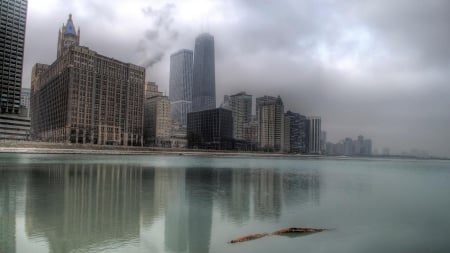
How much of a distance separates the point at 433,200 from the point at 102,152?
6047 inches

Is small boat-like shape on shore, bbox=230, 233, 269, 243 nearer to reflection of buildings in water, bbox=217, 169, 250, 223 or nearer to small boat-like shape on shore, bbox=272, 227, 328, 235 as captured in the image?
small boat-like shape on shore, bbox=272, 227, 328, 235

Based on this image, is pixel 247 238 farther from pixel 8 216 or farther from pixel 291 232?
pixel 8 216

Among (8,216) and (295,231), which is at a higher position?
(8,216)

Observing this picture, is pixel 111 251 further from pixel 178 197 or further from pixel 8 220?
pixel 178 197

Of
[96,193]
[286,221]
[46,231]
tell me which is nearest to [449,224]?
[286,221]

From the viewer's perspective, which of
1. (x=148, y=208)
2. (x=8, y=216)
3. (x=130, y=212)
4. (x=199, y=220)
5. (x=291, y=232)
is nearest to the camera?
(x=291, y=232)

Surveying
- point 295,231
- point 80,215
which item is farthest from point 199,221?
point 80,215

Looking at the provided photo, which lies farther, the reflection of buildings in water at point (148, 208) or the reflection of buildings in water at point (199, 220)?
the reflection of buildings in water at point (148, 208)

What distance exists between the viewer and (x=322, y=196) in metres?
38.3

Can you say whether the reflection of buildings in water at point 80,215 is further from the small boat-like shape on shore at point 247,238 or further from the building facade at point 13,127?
the building facade at point 13,127

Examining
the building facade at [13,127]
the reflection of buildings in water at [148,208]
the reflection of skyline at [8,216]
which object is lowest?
the reflection of buildings in water at [148,208]

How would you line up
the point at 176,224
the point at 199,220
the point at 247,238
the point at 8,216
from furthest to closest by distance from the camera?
1. the point at 199,220
2. the point at 8,216
3. the point at 176,224
4. the point at 247,238

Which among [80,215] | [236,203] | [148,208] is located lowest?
[236,203]

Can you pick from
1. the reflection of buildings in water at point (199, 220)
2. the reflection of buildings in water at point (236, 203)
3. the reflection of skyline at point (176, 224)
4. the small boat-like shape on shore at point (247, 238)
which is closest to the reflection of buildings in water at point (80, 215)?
the reflection of skyline at point (176, 224)
